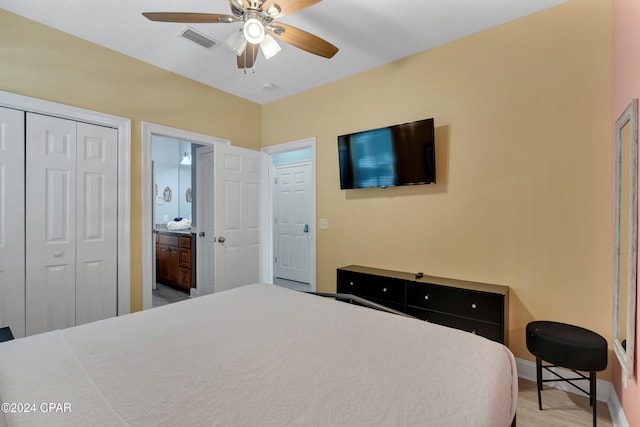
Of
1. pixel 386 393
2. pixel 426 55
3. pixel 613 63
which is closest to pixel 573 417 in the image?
pixel 386 393

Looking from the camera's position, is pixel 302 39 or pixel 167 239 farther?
pixel 167 239

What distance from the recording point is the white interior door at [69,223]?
2383mm

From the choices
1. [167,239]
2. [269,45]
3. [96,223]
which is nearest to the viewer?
[269,45]

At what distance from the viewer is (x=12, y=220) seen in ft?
7.48

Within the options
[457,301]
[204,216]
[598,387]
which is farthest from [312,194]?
[598,387]

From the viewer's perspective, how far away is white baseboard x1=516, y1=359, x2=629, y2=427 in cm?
179

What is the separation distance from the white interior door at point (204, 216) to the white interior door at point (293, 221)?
148 centimetres

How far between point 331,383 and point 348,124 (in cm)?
285

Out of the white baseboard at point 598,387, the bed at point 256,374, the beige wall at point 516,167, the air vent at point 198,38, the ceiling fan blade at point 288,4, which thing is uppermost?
the air vent at point 198,38

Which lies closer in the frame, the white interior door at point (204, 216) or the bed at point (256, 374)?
the bed at point (256, 374)

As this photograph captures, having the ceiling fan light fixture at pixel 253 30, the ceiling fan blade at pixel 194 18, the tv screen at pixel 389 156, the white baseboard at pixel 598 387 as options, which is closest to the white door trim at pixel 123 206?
the ceiling fan blade at pixel 194 18

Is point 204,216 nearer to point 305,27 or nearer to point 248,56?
point 248,56

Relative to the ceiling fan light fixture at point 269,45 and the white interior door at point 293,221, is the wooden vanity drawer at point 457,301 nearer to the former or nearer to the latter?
the ceiling fan light fixture at point 269,45

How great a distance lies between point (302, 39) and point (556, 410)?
9.81 feet
